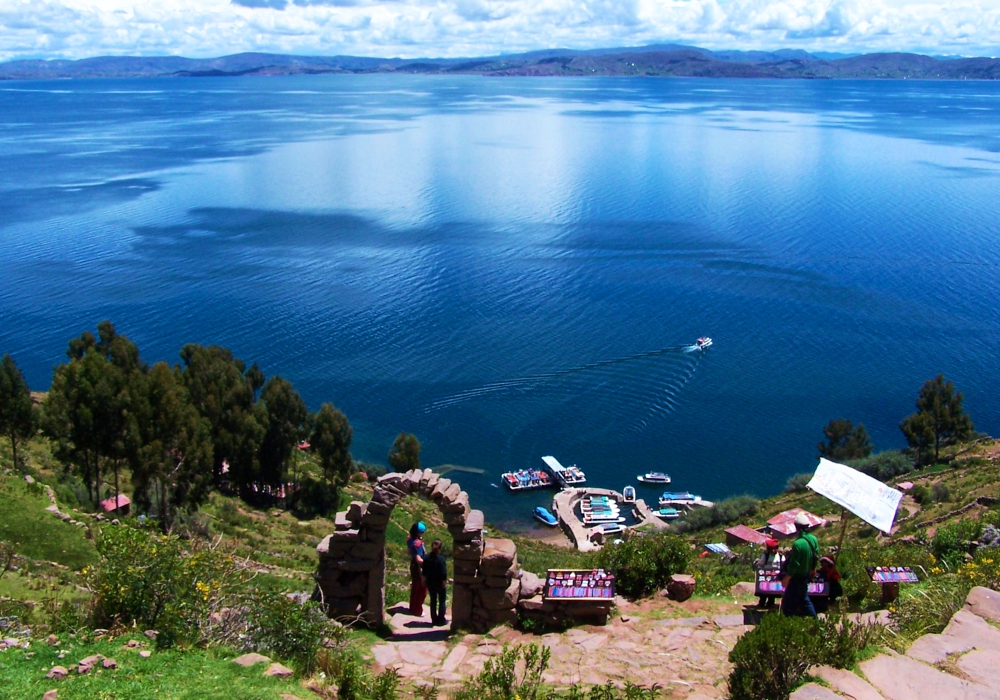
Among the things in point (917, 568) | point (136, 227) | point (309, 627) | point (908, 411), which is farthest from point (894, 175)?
point (309, 627)

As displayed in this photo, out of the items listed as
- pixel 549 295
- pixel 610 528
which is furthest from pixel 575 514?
pixel 549 295

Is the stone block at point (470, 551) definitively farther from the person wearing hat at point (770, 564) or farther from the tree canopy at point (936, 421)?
the tree canopy at point (936, 421)

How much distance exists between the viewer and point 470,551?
52.1ft

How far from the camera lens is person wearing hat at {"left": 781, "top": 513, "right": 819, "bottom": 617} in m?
13.3

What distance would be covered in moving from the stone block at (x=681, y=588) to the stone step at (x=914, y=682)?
4.98 meters

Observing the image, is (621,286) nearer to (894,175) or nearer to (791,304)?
(791,304)

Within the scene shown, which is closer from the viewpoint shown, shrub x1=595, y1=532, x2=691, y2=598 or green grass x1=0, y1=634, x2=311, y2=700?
green grass x1=0, y1=634, x2=311, y2=700

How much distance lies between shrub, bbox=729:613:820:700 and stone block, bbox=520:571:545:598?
5.48 m

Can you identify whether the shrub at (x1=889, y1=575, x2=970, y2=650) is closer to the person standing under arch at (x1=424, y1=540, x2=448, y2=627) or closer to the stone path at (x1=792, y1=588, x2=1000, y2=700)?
the stone path at (x1=792, y1=588, x2=1000, y2=700)

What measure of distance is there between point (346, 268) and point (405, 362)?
20661 mm

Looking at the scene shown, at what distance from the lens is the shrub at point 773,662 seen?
10734 mm

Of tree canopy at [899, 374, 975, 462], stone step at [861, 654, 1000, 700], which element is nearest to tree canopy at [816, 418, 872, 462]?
tree canopy at [899, 374, 975, 462]

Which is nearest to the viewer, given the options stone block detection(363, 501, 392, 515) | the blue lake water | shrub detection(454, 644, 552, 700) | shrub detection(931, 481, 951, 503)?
shrub detection(454, 644, 552, 700)

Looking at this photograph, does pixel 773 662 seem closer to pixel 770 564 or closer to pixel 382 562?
pixel 770 564
